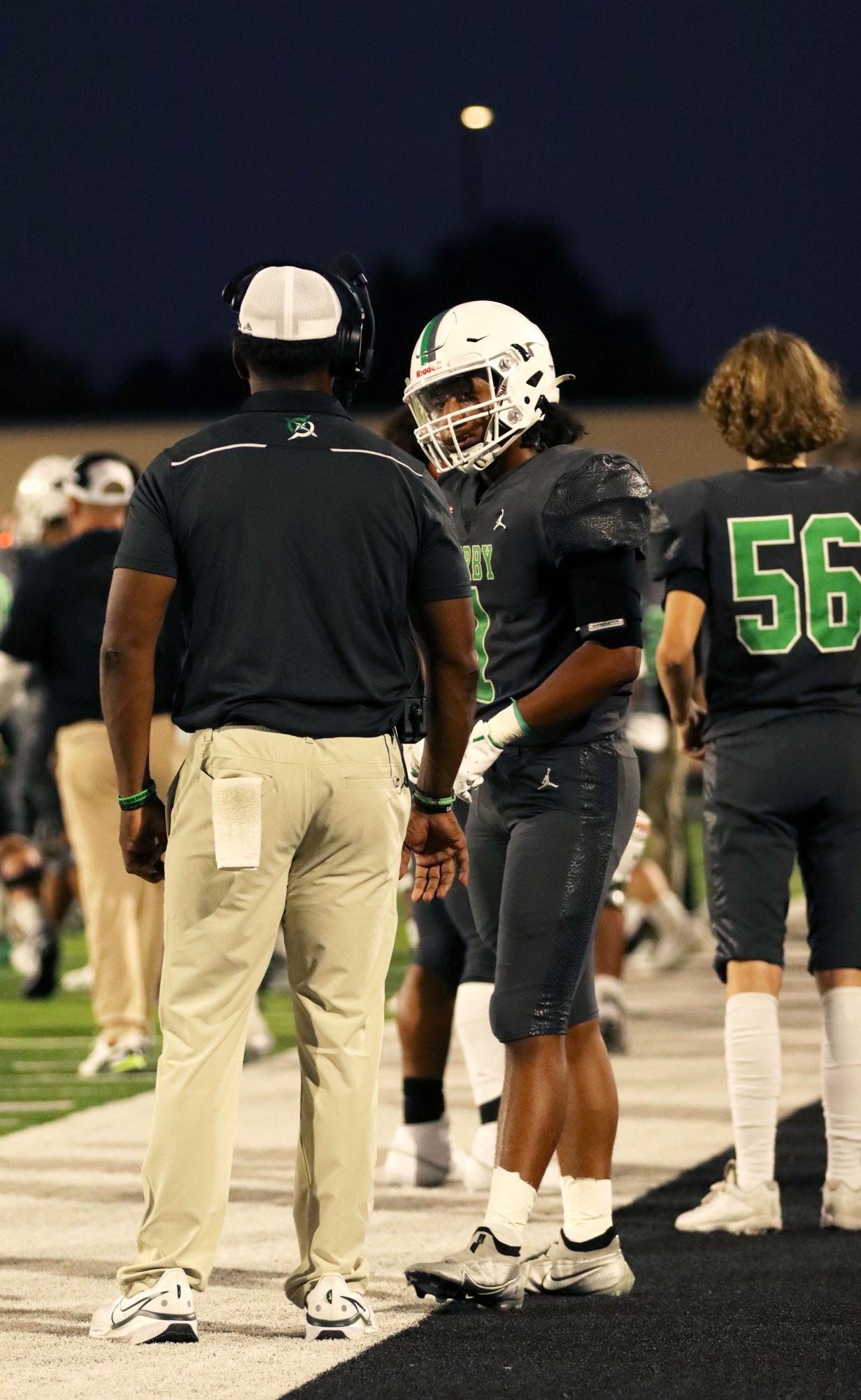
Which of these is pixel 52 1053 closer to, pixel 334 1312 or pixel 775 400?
pixel 775 400

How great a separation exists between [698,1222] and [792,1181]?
0.75m

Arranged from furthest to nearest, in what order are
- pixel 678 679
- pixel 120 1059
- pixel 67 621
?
pixel 67 621
pixel 120 1059
pixel 678 679

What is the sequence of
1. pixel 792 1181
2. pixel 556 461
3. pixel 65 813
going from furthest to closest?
1. pixel 65 813
2. pixel 792 1181
3. pixel 556 461

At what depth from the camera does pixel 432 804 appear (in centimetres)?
460

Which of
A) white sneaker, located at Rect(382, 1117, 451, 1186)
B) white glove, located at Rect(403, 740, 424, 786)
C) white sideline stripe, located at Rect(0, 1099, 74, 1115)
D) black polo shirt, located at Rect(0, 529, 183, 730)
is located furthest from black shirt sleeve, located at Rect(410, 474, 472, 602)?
black polo shirt, located at Rect(0, 529, 183, 730)

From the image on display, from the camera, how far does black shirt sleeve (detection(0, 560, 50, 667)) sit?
351 inches

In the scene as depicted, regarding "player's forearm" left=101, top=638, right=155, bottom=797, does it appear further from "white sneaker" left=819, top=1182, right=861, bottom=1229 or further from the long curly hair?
"white sneaker" left=819, top=1182, right=861, bottom=1229

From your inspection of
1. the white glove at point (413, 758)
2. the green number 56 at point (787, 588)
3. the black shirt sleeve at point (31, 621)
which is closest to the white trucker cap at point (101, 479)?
the black shirt sleeve at point (31, 621)

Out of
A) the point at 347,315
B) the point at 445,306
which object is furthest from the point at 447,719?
the point at 445,306

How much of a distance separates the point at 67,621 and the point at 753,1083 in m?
4.17

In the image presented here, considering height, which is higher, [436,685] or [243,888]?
[436,685]

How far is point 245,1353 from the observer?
4.27 metres

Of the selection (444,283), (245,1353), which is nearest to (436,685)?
(245,1353)

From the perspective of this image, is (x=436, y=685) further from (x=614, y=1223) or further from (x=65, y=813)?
(x=65, y=813)
